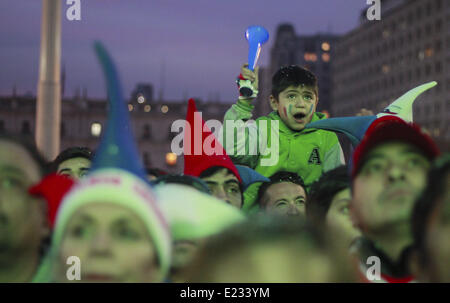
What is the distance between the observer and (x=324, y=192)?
2.71 m

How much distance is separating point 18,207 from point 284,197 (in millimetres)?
1668

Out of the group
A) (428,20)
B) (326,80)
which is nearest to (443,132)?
(428,20)

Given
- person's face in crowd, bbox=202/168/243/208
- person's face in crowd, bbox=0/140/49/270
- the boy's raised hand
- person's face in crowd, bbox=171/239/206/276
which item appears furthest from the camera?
the boy's raised hand

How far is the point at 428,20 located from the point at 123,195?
5491 cm

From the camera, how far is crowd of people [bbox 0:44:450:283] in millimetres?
1533

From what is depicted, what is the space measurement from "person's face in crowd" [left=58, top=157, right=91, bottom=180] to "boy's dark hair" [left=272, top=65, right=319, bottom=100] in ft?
5.43

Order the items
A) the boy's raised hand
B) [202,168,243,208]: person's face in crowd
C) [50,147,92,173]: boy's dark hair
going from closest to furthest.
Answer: [202,168,243,208]: person's face in crowd < [50,147,92,173]: boy's dark hair < the boy's raised hand

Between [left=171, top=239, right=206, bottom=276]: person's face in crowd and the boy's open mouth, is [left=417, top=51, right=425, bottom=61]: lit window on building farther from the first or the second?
[left=171, top=239, right=206, bottom=276]: person's face in crowd

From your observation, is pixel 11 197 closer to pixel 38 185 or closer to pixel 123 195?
pixel 38 185

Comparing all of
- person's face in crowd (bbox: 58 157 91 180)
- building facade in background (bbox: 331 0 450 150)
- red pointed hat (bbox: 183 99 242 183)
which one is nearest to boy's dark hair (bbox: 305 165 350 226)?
red pointed hat (bbox: 183 99 242 183)

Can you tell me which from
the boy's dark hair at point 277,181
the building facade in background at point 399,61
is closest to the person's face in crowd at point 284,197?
the boy's dark hair at point 277,181

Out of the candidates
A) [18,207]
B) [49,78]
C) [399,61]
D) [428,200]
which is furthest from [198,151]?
[399,61]

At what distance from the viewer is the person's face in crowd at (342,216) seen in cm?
246

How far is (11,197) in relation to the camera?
2324 millimetres
